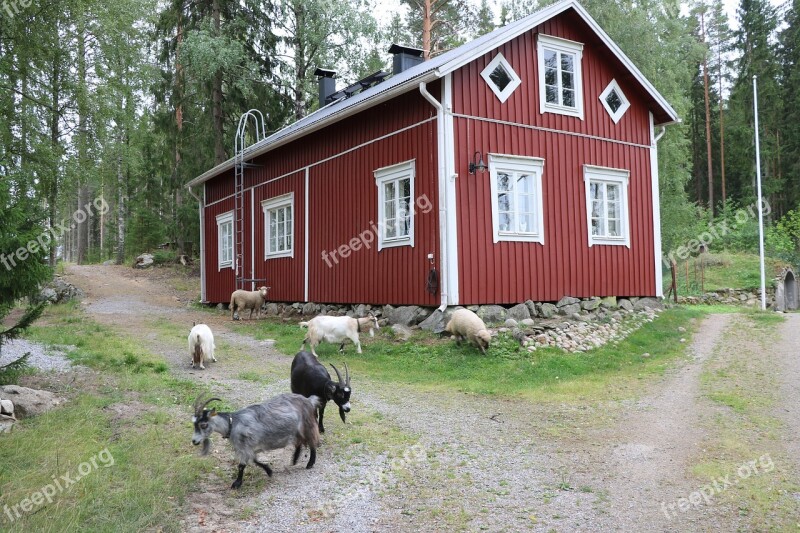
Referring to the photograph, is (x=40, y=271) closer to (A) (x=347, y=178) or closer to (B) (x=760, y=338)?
(A) (x=347, y=178)

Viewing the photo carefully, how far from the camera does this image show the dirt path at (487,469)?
404 centimetres

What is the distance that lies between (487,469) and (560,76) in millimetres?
10311

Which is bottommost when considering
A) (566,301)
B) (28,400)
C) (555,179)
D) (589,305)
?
(28,400)

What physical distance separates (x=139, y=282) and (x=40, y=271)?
803 inches

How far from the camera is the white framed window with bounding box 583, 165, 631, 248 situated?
43.4ft

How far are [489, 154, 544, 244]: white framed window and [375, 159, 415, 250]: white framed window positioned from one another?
1615 millimetres

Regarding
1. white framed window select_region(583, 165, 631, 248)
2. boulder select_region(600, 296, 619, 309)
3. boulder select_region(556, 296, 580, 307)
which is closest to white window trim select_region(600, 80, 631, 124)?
white framed window select_region(583, 165, 631, 248)

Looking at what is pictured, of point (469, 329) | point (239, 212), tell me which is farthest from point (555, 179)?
point (239, 212)

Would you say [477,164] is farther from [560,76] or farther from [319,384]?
[319,384]

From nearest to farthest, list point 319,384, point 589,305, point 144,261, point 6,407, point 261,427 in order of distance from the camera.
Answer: point 261,427 → point 319,384 → point 6,407 → point 589,305 → point 144,261

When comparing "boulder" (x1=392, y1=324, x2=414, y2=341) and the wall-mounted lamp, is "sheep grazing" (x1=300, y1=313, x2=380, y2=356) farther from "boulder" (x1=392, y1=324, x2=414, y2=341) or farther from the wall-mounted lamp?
the wall-mounted lamp

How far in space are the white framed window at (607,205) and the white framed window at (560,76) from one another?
136 cm

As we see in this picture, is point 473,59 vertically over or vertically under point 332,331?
over

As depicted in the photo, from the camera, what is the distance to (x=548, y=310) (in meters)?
12.2
